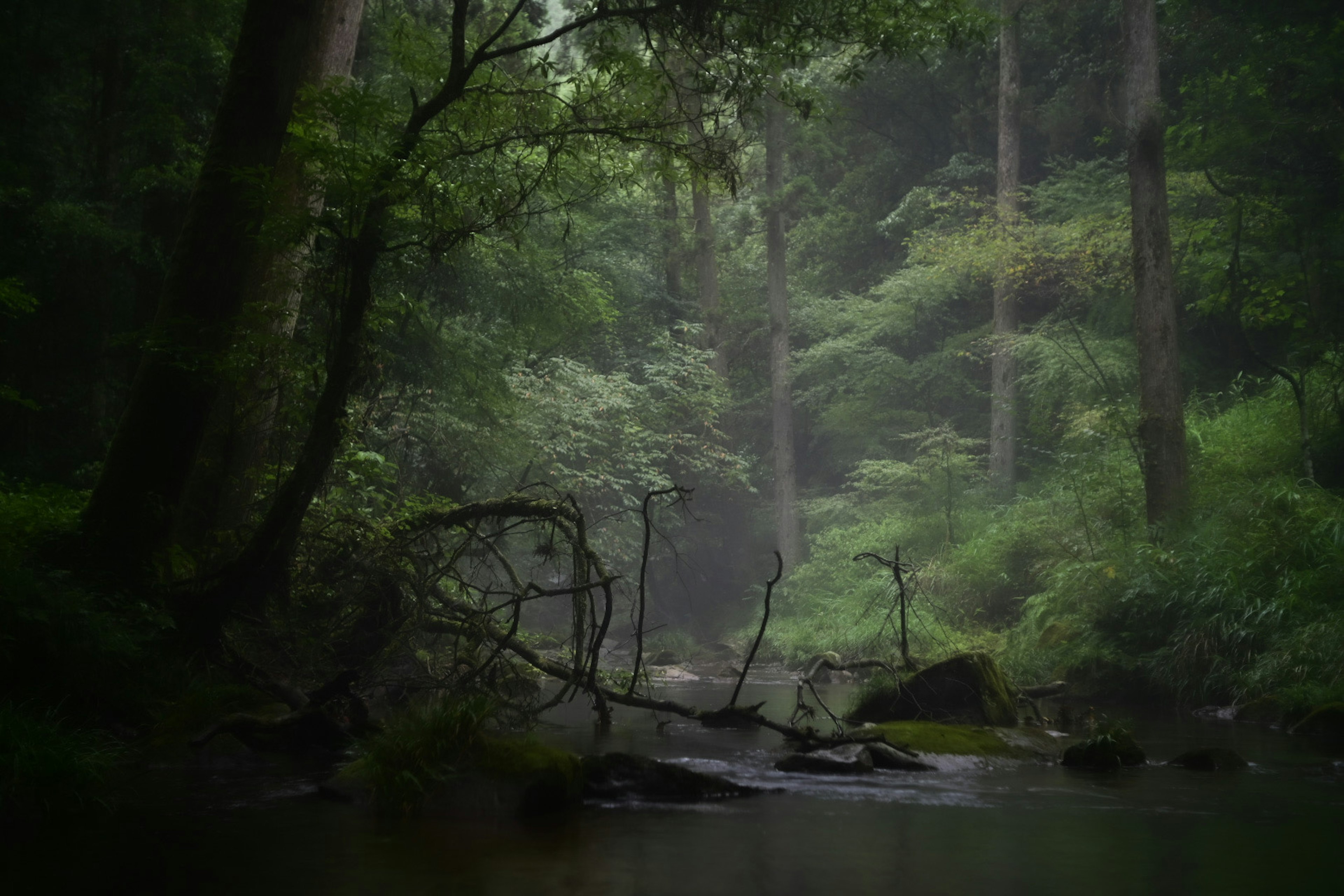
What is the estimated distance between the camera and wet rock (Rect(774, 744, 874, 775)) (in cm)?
763

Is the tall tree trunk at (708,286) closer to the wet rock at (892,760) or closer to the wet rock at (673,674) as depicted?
the wet rock at (673,674)

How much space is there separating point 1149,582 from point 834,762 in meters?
6.68

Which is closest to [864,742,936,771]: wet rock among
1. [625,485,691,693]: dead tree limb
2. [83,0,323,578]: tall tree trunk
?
[625,485,691,693]: dead tree limb

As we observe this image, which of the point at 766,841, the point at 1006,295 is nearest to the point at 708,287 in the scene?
the point at 1006,295

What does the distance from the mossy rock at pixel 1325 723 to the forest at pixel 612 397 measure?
0.05 meters

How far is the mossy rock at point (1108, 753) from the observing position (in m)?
7.92

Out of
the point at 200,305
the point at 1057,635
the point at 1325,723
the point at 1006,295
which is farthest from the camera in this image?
the point at 1006,295

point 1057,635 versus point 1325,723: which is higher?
point 1057,635

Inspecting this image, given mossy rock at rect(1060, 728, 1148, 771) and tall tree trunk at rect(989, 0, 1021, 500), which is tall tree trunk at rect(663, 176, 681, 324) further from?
mossy rock at rect(1060, 728, 1148, 771)

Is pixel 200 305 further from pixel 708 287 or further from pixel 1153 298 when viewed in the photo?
pixel 708 287

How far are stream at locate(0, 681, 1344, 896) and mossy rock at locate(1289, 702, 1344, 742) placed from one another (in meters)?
1.89

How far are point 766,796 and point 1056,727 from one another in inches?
195

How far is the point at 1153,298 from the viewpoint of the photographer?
14.3 metres

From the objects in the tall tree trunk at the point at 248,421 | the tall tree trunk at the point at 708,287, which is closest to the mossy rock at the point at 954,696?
the tall tree trunk at the point at 248,421
